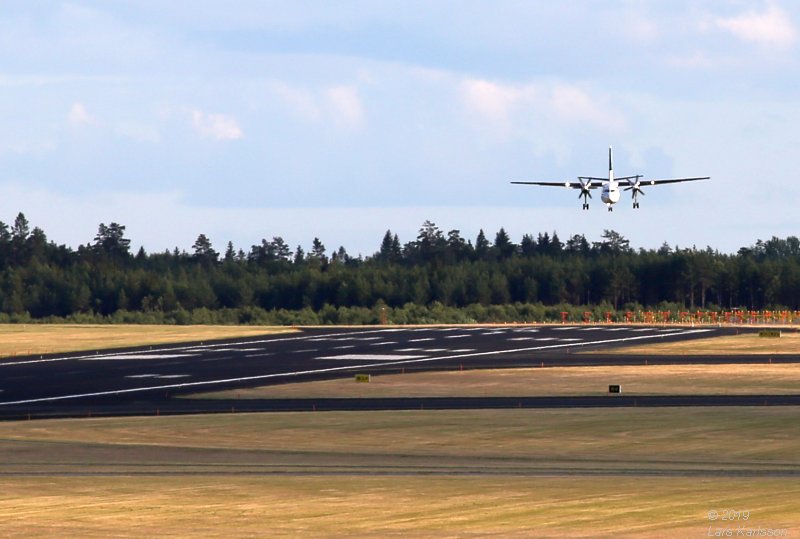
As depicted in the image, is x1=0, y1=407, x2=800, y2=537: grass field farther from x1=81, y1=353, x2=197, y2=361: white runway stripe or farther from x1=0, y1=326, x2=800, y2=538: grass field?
x1=81, y1=353, x2=197, y2=361: white runway stripe

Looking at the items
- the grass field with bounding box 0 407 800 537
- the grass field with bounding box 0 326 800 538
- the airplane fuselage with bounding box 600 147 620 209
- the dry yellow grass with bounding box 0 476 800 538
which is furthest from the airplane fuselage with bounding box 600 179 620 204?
the dry yellow grass with bounding box 0 476 800 538

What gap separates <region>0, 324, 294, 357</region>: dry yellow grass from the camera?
124812 mm

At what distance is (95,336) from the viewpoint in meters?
143

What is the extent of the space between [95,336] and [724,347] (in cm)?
6606

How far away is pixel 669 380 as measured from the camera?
7888 centimetres

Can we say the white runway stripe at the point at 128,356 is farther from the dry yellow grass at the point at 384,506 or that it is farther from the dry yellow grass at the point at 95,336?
the dry yellow grass at the point at 384,506

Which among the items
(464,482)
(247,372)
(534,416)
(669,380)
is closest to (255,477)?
(464,482)

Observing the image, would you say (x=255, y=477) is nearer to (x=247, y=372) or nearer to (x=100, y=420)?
(x=100, y=420)

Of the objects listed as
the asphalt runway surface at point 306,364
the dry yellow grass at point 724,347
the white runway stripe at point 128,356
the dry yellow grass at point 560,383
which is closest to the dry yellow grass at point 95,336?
the asphalt runway surface at point 306,364

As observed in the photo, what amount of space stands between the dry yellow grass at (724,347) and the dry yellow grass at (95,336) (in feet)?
154

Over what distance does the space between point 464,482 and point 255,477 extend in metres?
6.47

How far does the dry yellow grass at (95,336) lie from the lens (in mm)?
124812

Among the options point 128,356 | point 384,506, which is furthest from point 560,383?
point 384,506

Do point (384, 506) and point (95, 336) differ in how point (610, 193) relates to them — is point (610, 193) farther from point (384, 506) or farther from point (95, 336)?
point (384, 506)
